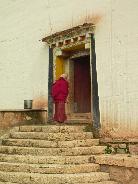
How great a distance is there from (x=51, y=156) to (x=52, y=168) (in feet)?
1.34

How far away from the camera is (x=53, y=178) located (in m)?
7.01

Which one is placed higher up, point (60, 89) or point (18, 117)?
point (60, 89)

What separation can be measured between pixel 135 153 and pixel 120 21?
10.2 feet

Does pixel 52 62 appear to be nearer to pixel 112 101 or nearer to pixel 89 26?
pixel 89 26

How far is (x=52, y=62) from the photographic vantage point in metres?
10.3

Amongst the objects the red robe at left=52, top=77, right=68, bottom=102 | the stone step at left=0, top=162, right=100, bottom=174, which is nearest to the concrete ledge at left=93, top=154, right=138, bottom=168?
the stone step at left=0, top=162, right=100, bottom=174

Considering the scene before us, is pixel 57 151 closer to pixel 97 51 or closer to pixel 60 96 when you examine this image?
pixel 60 96

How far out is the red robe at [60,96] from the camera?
9.61 metres

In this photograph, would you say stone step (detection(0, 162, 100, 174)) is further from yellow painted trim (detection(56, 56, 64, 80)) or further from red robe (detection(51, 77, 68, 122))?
yellow painted trim (detection(56, 56, 64, 80))

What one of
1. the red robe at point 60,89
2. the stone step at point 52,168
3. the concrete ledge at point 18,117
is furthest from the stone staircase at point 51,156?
the red robe at point 60,89

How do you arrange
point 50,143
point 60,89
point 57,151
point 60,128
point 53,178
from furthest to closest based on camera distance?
point 60,89, point 60,128, point 50,143, point 57,151, point 53,178

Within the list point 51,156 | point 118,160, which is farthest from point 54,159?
point 118,160

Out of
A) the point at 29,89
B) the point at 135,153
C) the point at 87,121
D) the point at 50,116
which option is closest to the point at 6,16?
the point at 29,89

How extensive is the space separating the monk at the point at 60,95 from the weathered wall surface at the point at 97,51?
0.85 meters
